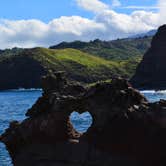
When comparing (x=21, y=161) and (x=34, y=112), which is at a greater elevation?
(x=34, y=112)

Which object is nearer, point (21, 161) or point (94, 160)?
point (94, 160)

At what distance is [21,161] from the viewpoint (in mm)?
44781

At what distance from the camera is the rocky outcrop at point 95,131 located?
Result: 39.3 m

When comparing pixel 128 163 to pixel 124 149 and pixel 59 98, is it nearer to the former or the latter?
pixel 124 149

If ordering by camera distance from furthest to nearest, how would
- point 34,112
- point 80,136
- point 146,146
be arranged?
point 34,112 < point 80,136 < point 146,146

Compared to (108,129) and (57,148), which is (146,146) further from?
(57,148)

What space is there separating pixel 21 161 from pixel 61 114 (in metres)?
4.87

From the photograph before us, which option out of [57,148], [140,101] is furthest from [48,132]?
[140,101]

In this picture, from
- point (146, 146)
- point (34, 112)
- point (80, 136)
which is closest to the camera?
point (146, 146)

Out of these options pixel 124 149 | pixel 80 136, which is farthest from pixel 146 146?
pixel 80 136

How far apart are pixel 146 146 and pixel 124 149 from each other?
5.00 ft

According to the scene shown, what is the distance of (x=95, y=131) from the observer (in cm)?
4119

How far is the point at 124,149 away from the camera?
39.8 meters

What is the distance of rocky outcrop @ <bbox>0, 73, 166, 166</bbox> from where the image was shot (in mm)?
39312
